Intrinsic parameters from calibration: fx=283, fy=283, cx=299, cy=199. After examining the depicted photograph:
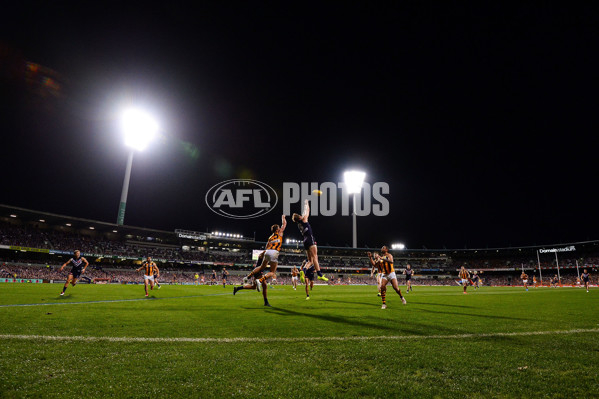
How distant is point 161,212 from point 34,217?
89.4 feet

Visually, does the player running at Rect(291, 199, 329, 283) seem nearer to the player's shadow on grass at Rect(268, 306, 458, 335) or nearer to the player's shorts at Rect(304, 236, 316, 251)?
the player's shorts at Rect(304, 236, 316, 251)

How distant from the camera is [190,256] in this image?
6969 cm

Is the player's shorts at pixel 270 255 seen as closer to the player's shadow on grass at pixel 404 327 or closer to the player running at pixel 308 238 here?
the player running at pixel 308 238

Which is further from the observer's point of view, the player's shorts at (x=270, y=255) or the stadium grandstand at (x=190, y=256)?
the stadium grandstand at (x=190, y=256)

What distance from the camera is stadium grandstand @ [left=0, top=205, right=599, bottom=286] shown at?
156ft

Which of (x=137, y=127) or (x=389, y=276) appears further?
(x=137, y=127)

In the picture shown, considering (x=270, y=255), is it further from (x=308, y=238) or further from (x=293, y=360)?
(x=293, y=360)

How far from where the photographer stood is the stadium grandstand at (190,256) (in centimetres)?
4747

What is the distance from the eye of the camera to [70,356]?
417cm

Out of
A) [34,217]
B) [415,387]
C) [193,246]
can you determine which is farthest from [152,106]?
[415,387]

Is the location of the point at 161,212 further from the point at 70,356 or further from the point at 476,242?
the point at 476,242

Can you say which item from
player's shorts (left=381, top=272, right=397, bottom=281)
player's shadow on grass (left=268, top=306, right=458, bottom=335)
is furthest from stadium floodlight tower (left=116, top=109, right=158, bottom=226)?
player's shadow on grass (left=268, top=306, right=458, bottom=335)

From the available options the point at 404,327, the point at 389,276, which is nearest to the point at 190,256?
the point at 389,276

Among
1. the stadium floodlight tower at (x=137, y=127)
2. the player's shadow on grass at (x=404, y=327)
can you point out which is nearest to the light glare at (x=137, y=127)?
the stadium floodlight tower at (x=137, y=127)
